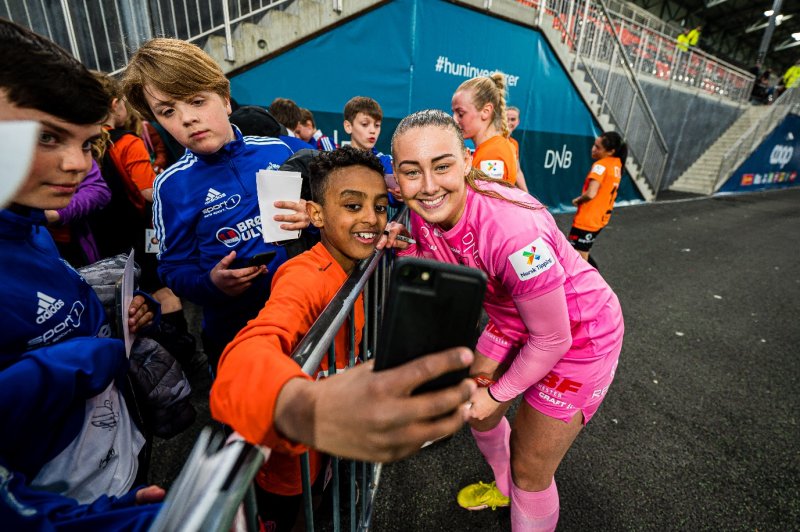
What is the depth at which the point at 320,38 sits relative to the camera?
552cm

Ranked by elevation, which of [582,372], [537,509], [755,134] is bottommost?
[537,509]

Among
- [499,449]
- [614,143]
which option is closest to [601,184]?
[614,143]

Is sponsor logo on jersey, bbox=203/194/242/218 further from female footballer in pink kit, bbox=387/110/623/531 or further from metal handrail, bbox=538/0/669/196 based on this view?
metal handrail, bbox=538/0/669/196

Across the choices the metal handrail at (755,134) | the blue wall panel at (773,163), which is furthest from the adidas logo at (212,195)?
the blue wall panel at (773,163)

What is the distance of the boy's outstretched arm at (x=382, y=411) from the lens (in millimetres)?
543

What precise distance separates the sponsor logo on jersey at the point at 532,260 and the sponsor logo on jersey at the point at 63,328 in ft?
4.79

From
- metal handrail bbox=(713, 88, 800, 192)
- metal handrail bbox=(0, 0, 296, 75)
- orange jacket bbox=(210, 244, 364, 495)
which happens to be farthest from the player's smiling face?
metal handrail bbox=(713, 88, 800, 192)

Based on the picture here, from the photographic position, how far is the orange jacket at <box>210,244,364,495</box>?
0.66m

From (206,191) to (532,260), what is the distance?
1.56m

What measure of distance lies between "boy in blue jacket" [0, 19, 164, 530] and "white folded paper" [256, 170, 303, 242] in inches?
21.0

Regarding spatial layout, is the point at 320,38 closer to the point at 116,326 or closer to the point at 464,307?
the point at 116,326

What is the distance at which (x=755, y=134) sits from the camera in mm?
15344

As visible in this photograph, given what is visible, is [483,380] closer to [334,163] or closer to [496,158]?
[334,163]

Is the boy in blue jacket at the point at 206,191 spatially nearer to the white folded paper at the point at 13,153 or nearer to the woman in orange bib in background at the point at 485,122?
the white folded paper at the point at 13,153
